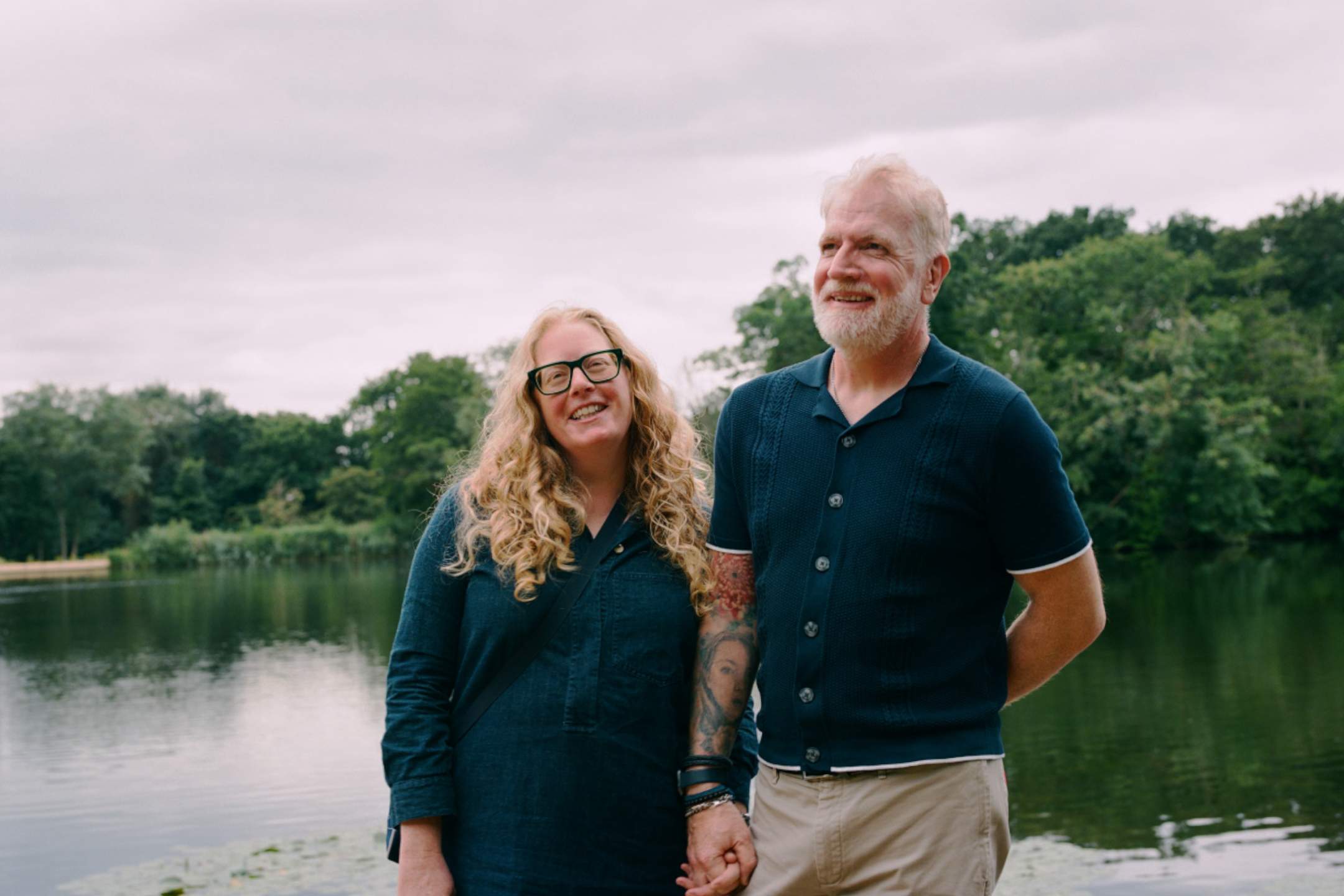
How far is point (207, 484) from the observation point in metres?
64.7

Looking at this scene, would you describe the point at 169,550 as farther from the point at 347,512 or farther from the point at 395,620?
the point at 395,620

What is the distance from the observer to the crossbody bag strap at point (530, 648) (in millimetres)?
2477

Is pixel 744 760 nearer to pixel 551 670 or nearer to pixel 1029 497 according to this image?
pixel 551 670

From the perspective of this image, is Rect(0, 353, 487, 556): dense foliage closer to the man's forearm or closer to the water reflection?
the water reflection

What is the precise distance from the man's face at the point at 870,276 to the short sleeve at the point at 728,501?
0.30m

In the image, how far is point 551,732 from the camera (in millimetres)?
2443

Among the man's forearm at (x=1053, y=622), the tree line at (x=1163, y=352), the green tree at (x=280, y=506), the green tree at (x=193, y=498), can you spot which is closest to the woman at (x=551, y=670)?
the man's forearm at (x=1053, y=622)

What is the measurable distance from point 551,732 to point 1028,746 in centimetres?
907

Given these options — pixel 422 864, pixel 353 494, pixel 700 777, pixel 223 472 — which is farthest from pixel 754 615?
pixel 223 472

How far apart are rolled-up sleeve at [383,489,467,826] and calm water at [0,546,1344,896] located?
17.1 ft

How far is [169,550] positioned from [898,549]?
181 feet

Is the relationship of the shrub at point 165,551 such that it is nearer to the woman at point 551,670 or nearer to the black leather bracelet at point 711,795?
the woman at point 551,670

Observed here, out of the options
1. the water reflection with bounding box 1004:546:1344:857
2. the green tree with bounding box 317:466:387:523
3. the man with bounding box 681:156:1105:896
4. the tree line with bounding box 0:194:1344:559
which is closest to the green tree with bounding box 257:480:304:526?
the green tree with bounding box 317:466:387:523

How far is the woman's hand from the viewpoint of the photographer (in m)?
2.41
